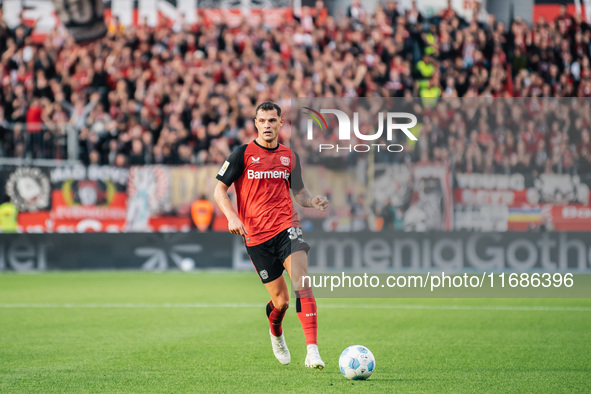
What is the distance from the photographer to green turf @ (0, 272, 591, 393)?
6637 mm

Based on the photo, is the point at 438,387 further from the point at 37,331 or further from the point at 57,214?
the point at 57,214

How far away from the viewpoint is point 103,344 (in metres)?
8.84

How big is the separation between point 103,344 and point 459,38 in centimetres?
1473

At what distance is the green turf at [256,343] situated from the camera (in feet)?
21.8

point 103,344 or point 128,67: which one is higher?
point 128,67

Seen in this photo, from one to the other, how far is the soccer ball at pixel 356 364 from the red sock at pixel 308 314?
0.36 metres

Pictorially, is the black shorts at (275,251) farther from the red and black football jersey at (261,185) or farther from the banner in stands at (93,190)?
the banner in stands at (93,190)

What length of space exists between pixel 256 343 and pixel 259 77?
12740mm

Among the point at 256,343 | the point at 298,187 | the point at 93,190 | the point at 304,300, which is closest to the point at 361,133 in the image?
the point at 93,190

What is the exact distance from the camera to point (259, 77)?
2091 centimetres

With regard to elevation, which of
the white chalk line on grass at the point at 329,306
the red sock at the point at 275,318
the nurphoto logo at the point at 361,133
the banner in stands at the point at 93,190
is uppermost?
the nurphoto logo at the point at 361,133

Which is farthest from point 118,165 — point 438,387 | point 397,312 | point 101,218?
point 438,387

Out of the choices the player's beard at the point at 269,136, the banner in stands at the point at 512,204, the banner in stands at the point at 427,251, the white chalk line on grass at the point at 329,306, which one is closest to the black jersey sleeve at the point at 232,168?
the player's beard at the point at 269,136

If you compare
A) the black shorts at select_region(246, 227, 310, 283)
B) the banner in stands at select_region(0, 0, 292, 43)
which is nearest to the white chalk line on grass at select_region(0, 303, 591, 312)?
the black shorts at select_region(246, 227, 310, 283)
